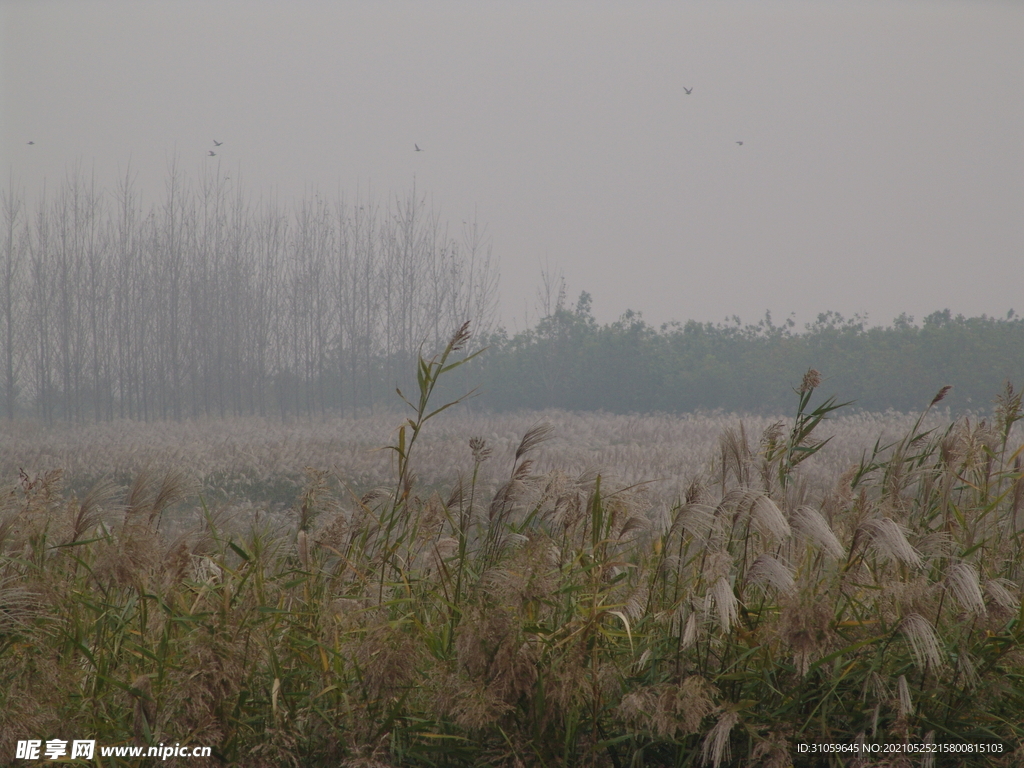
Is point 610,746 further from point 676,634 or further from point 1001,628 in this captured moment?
point 1001,628

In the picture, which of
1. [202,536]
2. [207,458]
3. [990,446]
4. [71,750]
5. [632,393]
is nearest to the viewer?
[71,750]

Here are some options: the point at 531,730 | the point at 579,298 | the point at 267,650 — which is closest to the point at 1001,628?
the point at 531,730

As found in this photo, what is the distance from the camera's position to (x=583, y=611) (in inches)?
75.5

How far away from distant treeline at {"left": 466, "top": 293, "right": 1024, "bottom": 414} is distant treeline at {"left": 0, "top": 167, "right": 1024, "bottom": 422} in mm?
46

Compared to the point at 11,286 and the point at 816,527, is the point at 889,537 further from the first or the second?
the point at 11,286

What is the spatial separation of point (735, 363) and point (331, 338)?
9894 mm

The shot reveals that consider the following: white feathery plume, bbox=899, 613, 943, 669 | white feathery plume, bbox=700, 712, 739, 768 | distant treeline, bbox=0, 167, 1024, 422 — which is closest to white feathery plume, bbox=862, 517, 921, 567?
white feathery plume, bbox=899, 613, 943, 669

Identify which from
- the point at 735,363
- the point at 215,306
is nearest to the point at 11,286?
the point at 215,306

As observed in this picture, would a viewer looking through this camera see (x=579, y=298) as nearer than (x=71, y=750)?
No

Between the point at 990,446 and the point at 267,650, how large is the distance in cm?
242

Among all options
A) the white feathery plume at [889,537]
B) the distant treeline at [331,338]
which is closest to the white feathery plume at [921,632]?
the white feathery plume at [889,537]

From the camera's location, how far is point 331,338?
17.2 meters

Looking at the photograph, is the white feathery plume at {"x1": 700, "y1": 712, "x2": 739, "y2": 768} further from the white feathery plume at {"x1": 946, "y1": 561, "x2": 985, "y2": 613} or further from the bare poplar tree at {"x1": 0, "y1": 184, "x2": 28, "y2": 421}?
the bare poplar tree at {"x1": 0, "y1": 184, "x2": 28, "y2": 421}

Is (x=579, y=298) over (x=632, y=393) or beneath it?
over
